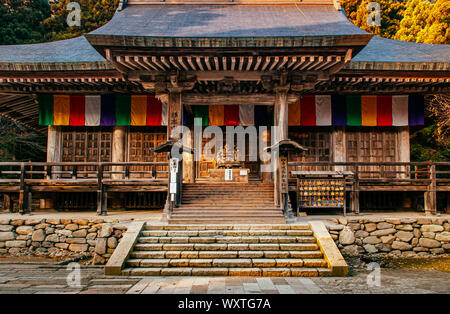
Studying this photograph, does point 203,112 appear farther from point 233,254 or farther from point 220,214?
point 233,254

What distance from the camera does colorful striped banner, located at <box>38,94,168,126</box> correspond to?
11.6 metres

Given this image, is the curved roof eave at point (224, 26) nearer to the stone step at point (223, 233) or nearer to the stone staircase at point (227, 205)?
the stone staircase at point (227, 205)

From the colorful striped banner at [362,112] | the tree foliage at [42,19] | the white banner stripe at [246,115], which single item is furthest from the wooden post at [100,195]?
the tree foliage at [42,19]

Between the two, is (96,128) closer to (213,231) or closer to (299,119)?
(213,231)

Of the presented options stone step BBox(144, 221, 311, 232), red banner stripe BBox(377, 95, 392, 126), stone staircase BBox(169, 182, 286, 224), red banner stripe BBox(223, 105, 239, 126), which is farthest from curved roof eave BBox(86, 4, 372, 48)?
stone step BBox(144, 221, 311, 232)

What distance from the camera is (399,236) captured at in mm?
8867

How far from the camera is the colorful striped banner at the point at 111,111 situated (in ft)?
38.1

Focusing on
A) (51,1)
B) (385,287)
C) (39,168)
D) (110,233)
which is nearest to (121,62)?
(110,233)

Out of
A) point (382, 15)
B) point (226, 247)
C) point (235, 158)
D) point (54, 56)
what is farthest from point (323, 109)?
point (382, 15)

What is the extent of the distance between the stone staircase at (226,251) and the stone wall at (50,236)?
7.54 ft

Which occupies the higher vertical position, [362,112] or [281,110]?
[362,112]

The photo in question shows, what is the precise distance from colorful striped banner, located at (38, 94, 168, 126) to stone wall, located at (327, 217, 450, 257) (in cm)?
762

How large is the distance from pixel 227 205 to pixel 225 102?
354cm

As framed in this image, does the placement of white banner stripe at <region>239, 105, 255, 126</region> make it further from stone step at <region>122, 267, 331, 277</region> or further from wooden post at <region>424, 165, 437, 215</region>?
stone step at <region>122, 267, 331, 277</region>
